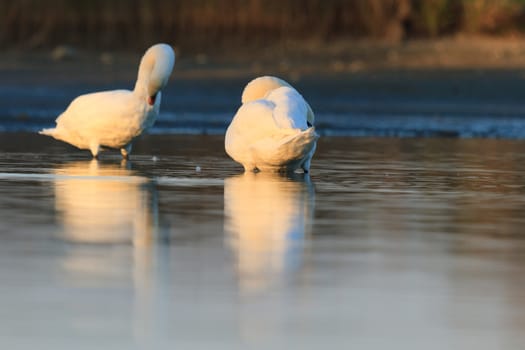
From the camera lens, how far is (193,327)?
5555 millimetres

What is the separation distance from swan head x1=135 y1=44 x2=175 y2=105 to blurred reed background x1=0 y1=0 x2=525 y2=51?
484 inches

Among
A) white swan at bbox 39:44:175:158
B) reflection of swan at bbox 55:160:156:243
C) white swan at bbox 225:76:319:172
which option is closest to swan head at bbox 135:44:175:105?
white swan at bbox 39:44:175:158

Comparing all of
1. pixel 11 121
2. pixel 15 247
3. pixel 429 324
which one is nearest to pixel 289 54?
pixel 11 121

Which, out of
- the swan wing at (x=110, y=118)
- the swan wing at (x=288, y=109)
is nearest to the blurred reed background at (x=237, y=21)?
the swan wing at (x=110, y=118)

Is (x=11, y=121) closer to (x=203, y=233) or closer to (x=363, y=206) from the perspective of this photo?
(x=363, y=206)

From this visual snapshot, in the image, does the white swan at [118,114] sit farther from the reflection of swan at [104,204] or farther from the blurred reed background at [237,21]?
the blurred reed background at [237,21]

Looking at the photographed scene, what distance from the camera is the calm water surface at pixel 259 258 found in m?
5.54

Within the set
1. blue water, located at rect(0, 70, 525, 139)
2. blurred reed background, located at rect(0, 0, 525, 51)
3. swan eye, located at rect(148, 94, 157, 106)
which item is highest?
blurred reed background, located at rect(0, 0, 525, 51)

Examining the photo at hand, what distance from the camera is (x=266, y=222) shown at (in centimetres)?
844

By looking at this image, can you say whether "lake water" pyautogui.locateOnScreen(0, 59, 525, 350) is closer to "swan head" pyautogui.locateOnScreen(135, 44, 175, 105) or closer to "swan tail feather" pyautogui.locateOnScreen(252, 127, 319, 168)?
"swan tail feather" pyautogui.locateOnScreen(252, 127, 319, 168)

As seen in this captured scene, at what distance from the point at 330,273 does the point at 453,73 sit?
1636 cm

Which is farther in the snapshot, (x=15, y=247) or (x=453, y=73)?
(x=453, y=73)

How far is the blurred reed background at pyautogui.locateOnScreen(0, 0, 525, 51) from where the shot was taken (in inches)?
1021

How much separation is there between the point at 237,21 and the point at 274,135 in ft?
51.0
